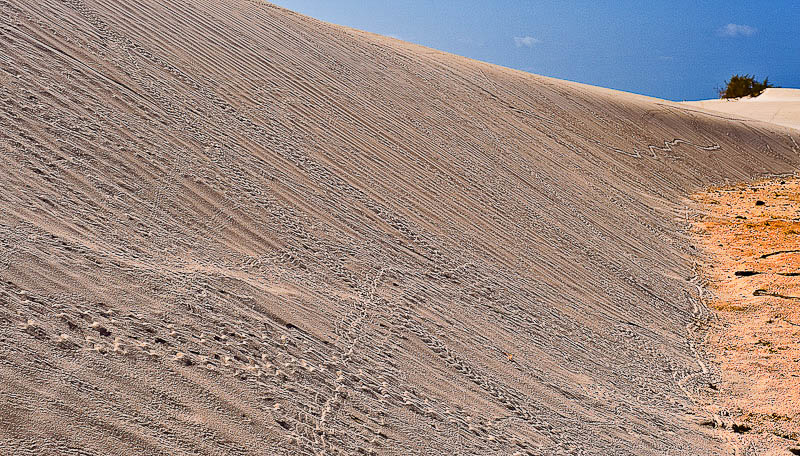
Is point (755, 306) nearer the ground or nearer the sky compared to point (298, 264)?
nearer the sky

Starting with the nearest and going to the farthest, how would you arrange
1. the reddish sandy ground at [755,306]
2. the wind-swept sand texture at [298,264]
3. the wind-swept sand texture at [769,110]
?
the wind-swept sand texture at [298,264] < the reddish sandy ground at [755,306] < the wind-swept sand texture at [769,110]

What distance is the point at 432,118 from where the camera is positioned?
10859mm

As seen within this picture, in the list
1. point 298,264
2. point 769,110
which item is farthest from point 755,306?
point 769,110

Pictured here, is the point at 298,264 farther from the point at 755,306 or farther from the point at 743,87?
the point at 743,87

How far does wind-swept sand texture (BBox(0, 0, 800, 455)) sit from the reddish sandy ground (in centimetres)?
35

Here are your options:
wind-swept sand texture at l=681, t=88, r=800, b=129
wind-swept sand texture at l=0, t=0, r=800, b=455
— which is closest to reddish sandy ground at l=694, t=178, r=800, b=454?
wind-swept sand texture at l=0, t=0, r=800, b=455

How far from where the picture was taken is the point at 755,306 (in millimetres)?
8523

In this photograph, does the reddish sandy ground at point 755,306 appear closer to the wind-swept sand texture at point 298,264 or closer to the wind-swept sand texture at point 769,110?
the wind-swept sand texture at point 298,264

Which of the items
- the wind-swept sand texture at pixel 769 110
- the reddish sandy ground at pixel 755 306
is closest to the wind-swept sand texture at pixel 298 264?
the reddish sandy ground at pixel 755 306

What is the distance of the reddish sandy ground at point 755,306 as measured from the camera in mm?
6309

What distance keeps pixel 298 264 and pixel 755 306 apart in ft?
20.5

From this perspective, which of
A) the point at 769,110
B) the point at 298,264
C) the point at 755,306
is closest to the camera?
the point at 298,264

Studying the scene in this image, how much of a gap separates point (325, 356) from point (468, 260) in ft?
9.93

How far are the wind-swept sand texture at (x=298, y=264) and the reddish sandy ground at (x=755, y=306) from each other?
35 centimetres
